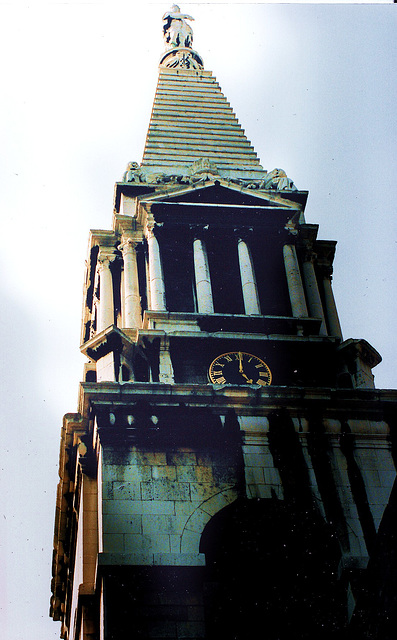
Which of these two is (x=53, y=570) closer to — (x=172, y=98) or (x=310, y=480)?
(x=310, y=480)

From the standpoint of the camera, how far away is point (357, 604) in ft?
87.5

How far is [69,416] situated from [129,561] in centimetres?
630

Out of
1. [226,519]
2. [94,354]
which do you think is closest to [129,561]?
[226,519]

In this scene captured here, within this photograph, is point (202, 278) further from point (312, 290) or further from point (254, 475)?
point (254, 475)

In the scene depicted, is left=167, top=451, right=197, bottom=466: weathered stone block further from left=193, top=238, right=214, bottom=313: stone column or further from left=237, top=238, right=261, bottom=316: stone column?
left=237, top=238, right=261, bottom=316: stone column

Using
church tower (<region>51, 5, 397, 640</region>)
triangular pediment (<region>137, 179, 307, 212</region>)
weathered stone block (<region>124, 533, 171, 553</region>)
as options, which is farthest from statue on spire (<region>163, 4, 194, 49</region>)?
weathered stone block (<region>124, 533, 171, 553</region>)

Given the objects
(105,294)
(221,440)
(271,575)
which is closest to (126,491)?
(221,440)

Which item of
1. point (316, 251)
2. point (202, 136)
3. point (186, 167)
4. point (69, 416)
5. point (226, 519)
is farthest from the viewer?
point (202, 136)

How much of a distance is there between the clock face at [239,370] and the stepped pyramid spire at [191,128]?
30.4 feet

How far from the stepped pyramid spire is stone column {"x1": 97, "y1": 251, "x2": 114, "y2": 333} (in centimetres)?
478

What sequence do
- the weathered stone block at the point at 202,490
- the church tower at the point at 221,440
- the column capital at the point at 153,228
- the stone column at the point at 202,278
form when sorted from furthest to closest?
the column capital at the point at 153,228 < the stone column at the point at 202,278 < the weathered stone block at the point at 202,490 < the church tower at the point at 221,440

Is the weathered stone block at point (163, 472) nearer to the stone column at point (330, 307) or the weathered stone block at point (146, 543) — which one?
the weathered stone block at point (146, 543)

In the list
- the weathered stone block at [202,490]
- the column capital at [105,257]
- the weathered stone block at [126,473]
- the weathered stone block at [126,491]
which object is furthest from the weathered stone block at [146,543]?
the column capital at [105,257]

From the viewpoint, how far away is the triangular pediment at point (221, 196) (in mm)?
39062
